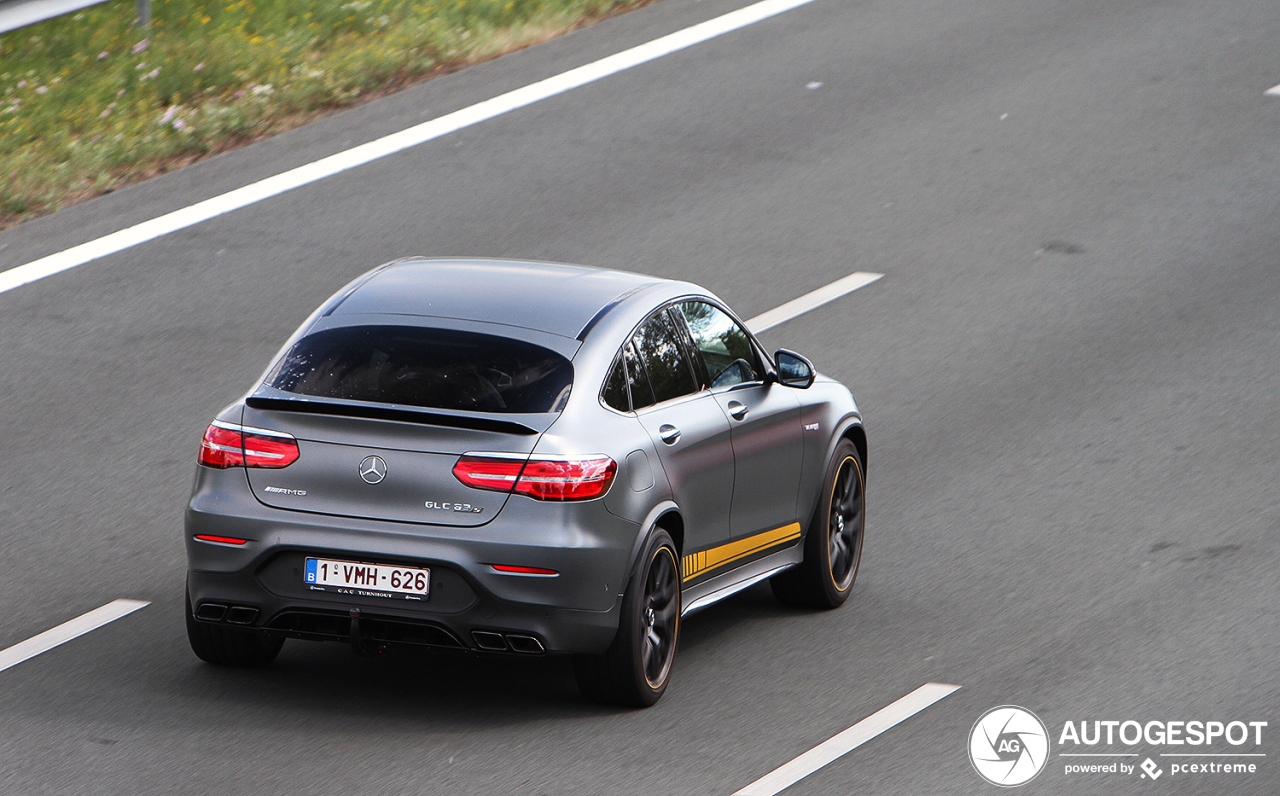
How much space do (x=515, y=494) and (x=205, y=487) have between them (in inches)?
48.9

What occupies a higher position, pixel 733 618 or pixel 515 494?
pixel 515 494

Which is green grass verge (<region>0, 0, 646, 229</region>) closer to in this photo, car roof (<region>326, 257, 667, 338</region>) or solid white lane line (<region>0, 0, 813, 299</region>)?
solid white lane line (<region>0, 0, 813, 299</region>)

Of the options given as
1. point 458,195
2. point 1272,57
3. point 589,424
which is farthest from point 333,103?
point 589,424

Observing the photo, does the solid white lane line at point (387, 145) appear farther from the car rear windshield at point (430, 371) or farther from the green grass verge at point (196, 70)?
the car rear windshield at point (430, 371)

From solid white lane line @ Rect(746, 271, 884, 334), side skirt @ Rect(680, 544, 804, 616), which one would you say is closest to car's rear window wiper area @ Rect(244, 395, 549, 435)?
side skirt @ Rect(680, 544, 804, 616)

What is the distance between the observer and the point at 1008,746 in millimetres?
7730

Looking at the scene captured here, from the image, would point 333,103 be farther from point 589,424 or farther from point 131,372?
point 589,424

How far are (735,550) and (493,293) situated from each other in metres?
1.69

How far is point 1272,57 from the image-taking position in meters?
19.8

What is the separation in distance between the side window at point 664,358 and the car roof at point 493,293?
19 cm

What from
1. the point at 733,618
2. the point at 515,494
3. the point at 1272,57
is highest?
the point at 515,494

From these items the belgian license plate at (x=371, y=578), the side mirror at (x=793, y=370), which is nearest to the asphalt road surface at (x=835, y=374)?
the belgian license plate at (x=371, y=578)

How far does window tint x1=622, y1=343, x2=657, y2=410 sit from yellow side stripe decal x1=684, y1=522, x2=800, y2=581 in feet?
2.38

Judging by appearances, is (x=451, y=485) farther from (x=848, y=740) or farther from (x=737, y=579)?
(x=737, y=579)
